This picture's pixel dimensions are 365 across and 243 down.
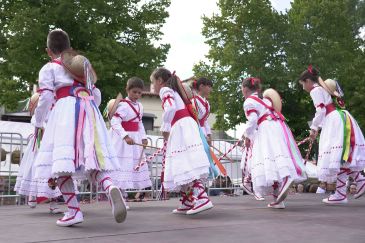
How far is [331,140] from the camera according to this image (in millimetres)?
7781

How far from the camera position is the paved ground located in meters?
4.09

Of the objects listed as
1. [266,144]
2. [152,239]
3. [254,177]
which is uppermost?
[266,144]

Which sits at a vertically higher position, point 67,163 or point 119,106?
point 119,106

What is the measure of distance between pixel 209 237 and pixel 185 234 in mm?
259

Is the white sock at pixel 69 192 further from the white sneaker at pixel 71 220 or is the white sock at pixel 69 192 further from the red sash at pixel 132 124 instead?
the red sash at pixel 132 124

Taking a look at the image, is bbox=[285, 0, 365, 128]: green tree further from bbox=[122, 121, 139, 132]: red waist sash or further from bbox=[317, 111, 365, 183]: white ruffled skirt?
bbox=[122, 121, 139, 132]: red waist sash

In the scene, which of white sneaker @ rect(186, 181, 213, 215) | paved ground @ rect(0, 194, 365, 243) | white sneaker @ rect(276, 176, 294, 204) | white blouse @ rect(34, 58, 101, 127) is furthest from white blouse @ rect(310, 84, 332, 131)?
white blouse @ rect(34, 58, 101, 127)

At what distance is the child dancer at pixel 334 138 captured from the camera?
7.70 meters

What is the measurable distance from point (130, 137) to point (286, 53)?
59.5ft

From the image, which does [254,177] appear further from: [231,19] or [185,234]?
[231,19]

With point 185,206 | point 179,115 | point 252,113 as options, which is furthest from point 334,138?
point 179,115

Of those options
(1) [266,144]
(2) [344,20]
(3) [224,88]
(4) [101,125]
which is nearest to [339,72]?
(2) [344,20]

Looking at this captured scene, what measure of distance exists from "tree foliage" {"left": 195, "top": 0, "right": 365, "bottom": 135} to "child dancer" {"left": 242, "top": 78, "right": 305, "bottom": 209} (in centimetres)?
1702

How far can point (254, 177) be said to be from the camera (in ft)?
22.9
